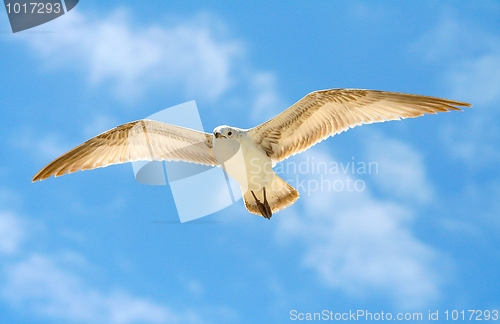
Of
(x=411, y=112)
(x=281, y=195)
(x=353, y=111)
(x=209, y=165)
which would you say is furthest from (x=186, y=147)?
(x=411, y=112)

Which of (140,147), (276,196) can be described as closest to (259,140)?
(276,196)

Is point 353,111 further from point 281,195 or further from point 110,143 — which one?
point 110,143

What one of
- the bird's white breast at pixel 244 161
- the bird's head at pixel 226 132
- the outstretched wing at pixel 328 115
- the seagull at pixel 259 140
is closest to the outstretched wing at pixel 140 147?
the seagull at pixel 259 140

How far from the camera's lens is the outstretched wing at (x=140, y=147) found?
993 cm

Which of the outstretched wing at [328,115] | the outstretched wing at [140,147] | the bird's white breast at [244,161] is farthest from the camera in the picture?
the outstretched wing at [140,147]

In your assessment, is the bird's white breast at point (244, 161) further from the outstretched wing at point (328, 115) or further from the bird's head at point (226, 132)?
the outstretched wing at point (328, 115)

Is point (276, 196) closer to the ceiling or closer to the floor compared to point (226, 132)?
closer to the floor

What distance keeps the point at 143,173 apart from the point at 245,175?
6.61ft

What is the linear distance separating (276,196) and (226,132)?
157 cm

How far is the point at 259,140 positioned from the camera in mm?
9789

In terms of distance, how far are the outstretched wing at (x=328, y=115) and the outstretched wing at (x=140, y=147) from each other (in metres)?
1.09

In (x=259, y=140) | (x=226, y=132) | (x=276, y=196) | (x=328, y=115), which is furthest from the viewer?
(x=276, y=196)

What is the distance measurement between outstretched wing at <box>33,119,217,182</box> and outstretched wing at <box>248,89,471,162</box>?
109cm

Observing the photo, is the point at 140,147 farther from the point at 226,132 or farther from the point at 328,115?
the point at 328,115
